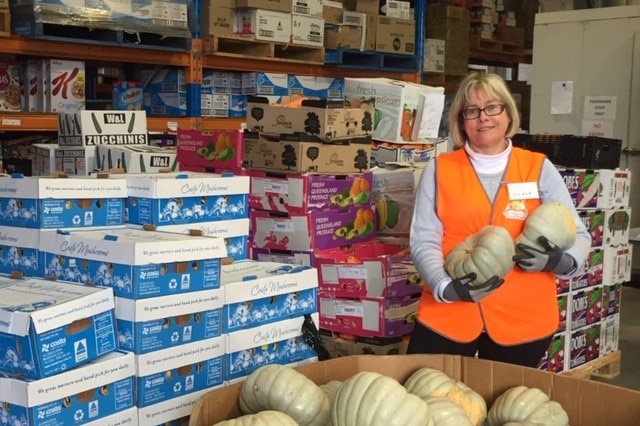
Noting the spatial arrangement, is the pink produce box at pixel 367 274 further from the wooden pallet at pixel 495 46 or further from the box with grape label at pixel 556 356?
the wooden pallet at pixel 495 46

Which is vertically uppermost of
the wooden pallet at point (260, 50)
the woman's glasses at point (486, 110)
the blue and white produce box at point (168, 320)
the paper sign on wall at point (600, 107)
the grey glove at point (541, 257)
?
the wooden pallet at point (260, 50)

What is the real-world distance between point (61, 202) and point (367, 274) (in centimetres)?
163

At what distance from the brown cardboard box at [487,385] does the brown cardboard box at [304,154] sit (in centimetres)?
184

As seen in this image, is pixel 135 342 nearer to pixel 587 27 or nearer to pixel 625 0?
pixel 587 27

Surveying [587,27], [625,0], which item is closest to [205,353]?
[587,27]

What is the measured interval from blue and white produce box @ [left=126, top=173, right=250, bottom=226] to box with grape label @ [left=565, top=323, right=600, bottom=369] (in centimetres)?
254

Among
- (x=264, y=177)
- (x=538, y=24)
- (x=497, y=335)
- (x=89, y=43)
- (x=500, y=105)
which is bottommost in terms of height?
(x=497, y=335)

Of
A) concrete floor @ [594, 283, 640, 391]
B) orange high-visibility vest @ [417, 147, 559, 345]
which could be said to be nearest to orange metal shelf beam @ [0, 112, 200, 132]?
orange high-visibility vest @ [417, 147, 559, 345]

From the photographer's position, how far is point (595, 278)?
186 inches

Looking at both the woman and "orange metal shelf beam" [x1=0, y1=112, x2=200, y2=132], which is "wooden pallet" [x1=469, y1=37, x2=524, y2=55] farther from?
the woman

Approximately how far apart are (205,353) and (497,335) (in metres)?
0.96

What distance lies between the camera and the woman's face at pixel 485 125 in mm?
2654

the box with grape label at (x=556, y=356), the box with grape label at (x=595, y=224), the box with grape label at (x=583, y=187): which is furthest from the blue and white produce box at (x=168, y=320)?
the box with grape label at (x=595, y=224)

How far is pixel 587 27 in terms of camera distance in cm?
765
